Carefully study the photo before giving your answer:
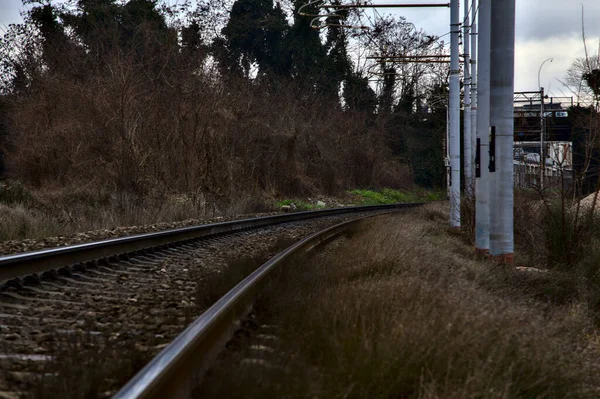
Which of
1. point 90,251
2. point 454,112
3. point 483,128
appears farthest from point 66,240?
point 454,112

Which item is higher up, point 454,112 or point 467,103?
point 467,103

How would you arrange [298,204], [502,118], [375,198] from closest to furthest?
1. [502,118]
2. [298,204]
3. [375,198]

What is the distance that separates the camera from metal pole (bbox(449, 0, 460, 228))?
18203mm

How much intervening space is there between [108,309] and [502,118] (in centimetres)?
595

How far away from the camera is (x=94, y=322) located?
537 cm

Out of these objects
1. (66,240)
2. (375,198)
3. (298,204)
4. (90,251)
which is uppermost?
(90,251)

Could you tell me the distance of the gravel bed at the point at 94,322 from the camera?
3.70 metres

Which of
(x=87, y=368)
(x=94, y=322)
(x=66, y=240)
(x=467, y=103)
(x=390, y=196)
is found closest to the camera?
(x=87, y=368)

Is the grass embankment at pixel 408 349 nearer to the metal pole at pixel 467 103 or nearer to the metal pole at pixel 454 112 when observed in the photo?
the metal pole at pixel 454 112

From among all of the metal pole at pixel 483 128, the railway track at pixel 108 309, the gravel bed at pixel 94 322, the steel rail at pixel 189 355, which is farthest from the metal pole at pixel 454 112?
the steel rail at pixel 189 355

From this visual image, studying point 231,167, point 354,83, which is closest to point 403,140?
point 354,83

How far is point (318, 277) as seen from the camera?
7551 millimetres

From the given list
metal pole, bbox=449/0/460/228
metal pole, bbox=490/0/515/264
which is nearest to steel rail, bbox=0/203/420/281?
metal pole, bbox=490/0/515/264

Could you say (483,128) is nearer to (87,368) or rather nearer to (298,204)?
(87,368)
